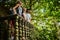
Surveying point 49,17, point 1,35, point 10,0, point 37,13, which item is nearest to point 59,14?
point 49,17

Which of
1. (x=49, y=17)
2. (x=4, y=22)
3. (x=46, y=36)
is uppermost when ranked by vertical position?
(x=4, y=22)

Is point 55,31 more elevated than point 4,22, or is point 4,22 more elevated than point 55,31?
point 4,22

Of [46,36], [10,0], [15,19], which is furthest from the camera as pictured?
[46,36]

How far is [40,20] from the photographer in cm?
1616

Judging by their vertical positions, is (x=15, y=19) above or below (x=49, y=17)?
above

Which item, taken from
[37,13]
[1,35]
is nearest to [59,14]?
[37,13]

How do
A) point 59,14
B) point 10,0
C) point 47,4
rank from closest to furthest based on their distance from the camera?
point 10,0
point 59,14
point 47,4

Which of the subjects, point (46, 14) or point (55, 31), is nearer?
Result: point (55, 31)

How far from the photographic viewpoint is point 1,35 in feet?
25.0

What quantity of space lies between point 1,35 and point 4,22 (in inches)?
19.2

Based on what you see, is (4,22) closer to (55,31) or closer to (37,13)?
(55,31)

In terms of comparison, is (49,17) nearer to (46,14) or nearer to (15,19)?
Answer: (46,14)

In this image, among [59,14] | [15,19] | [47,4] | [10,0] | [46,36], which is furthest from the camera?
[47,4]

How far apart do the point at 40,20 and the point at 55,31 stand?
1835mm
